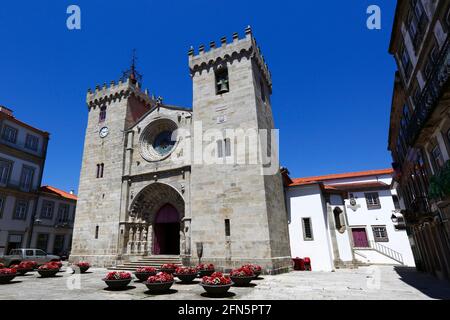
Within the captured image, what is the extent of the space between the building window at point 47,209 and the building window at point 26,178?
2.61 meters

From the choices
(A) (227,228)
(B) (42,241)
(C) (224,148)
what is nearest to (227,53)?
(C) (224,148)

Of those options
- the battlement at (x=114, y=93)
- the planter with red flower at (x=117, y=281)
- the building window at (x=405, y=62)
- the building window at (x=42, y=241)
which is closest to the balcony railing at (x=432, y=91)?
the building window at (x=405, y=62)

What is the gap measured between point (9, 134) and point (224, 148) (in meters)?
22.3

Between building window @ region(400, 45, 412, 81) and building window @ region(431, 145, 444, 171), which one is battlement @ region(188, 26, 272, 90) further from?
building window @ region(431, 145, 444, 171)

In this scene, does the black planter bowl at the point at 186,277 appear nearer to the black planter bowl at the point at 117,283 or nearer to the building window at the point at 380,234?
the black planter bowl at the point at 117,283

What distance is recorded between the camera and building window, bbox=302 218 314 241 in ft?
63.4

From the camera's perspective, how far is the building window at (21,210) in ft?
81.6

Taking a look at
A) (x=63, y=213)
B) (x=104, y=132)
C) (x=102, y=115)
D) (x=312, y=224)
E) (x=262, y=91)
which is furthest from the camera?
(x=63, y=213)

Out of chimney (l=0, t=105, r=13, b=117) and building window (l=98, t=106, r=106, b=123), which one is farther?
chimney (l=0, t=105, r=13, b=117)

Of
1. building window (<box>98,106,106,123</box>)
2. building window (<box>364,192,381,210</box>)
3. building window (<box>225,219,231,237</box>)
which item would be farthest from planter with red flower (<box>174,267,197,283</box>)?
building window (<box>364,192,381,210</box>)

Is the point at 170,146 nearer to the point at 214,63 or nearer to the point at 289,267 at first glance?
the point at 214,63

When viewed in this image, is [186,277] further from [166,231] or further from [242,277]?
[166,231]

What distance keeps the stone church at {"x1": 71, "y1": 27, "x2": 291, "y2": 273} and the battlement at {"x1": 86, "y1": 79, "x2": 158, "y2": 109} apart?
0.11m

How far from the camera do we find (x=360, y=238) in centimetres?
2955
